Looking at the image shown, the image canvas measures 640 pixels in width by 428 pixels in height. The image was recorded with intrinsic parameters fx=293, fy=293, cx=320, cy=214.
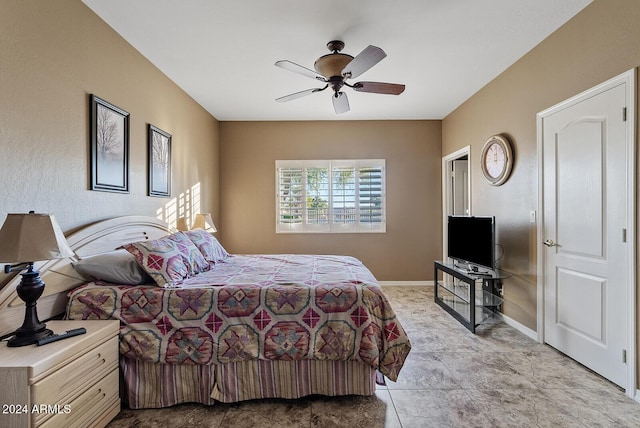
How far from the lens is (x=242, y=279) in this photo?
219cm

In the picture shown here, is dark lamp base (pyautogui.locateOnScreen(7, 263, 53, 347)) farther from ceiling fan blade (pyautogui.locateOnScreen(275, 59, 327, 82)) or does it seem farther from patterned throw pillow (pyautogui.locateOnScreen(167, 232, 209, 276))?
ceiling fan blade (pyautogui.locateOnScreen(275, 59, 327, 82))

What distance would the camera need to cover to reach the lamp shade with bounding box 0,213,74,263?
1.31 meters

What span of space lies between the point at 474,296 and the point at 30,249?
11.2 ft

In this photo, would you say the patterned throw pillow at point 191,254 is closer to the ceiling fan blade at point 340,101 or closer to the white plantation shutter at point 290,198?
the ceiling fan blade at point 340,101

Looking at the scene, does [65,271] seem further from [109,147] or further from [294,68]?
[294,68]

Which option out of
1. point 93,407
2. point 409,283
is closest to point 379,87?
point 93,407

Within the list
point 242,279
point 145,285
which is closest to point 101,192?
point 145,285

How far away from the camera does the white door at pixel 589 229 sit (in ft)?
6.63

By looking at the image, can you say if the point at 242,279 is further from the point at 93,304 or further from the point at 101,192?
the point at 101,192

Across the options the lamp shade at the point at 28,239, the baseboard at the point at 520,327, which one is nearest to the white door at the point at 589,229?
the baseboard at the point at 520,327

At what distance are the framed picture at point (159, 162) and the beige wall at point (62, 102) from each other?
9 centimetres

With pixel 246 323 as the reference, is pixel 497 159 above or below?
above

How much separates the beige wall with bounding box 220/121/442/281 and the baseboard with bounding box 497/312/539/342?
1.64 metres

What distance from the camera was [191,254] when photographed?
96.0 inches
